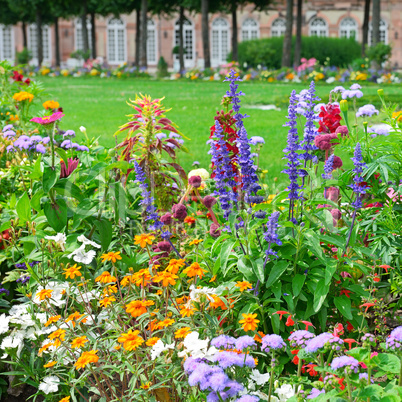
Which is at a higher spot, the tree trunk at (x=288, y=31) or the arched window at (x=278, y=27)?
the arched window at (x=278, y=27)

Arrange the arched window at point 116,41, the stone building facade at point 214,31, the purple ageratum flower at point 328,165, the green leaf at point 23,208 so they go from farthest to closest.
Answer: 1. the arched window at point 116,41
2. the stone building facade at point 214,31
3. the green leaf at point 23,208
4. the purple ageratum flower at point 328,165

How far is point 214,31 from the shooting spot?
121 ft

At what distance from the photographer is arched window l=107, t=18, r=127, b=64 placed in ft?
122

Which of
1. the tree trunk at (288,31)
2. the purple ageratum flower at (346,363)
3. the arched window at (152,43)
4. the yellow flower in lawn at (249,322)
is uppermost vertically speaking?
the arched window at (152,43)

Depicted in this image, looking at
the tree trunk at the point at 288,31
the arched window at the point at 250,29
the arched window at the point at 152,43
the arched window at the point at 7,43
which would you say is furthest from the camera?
the arched window at the point at 7,43

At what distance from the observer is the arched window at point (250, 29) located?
120ft

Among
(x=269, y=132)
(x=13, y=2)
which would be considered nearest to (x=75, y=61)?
(x=13, y=2)

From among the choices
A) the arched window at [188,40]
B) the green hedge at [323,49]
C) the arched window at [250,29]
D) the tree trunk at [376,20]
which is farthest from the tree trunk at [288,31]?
the arched window at [188,40]

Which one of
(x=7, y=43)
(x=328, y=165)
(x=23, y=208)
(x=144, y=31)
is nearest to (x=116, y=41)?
(x=7, y=43)

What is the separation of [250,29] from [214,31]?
7.72ft

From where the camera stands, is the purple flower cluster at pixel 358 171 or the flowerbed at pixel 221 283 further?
the purple flower cluster at pixel 358 171

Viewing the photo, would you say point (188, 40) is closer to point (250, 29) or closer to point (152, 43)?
point (152, 43)

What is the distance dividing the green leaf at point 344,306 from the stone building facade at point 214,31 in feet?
112

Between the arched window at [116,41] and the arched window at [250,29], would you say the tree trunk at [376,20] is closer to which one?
the arched window at [250,29]
